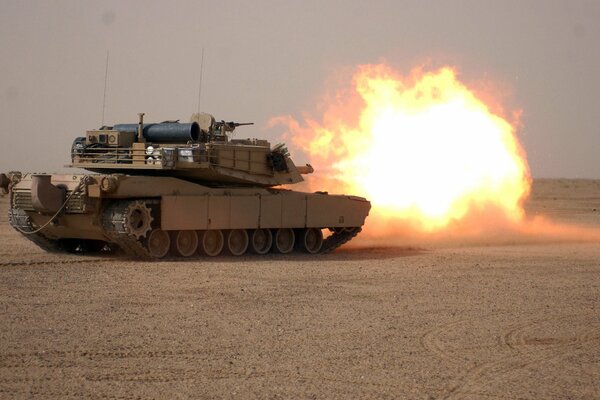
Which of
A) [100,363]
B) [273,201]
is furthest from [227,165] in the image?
[100,363]

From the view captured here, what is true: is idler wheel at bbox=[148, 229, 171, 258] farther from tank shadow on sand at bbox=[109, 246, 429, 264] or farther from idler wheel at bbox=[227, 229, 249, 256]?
idler wheel at bbox=[227, 229, 249, 256]

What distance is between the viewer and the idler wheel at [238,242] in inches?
1062

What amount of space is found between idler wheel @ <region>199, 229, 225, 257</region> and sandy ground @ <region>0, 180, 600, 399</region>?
2510mm

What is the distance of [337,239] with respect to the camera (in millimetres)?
30469

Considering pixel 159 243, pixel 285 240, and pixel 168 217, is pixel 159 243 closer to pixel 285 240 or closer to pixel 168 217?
pixel 168 217

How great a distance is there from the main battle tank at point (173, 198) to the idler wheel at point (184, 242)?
0.08ft

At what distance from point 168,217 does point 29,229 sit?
12.0 ft

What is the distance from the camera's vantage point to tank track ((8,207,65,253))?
990 inches

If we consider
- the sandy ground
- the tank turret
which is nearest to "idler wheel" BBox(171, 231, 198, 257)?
the tank turret

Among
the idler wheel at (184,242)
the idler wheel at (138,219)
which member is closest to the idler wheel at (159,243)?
the idler wheel at (184,242)

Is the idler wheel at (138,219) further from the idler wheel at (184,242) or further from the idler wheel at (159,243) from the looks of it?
the idler wheel at (184,242)

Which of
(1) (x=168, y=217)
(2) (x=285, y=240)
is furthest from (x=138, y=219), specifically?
(2) (x=285, y=240)

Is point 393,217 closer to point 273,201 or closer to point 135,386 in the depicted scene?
point 273,201

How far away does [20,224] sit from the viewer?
2531 centimetres
